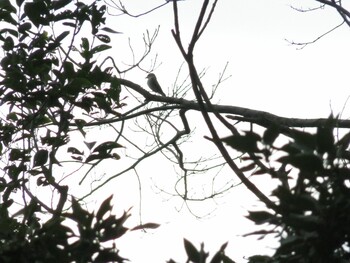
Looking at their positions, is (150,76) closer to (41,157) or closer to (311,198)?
(41,157)

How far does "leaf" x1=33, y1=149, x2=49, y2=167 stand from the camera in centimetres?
263

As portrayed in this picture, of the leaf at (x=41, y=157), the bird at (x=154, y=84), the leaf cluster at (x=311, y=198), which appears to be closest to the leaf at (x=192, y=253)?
the leaf cluster at (x=311, y=198)

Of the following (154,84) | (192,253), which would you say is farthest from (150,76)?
(192,253)

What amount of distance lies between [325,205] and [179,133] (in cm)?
335

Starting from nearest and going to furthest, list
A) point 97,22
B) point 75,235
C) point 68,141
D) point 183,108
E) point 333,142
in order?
point 333,142
point 75,235
point 68,141
point 97,22
point 183,108

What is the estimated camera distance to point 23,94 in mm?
2600

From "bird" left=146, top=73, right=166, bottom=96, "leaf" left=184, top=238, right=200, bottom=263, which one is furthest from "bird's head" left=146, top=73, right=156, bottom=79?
"leaf" left=184, top=238, right=200, bottom=263

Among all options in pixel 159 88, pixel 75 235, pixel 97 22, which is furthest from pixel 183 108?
pixel 75 235

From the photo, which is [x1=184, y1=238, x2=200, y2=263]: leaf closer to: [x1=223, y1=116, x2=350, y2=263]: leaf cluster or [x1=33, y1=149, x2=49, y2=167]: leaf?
[x1=223, y1=116, x2=350, y2=263]: leaf cluster

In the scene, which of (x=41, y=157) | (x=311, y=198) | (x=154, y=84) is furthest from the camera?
(x=154, y=84)

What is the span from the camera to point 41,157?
264 centimetres

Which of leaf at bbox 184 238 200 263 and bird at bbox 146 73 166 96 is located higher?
bird at bbox 146 73 166 96

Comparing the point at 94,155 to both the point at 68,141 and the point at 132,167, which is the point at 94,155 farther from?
the point at 132,167

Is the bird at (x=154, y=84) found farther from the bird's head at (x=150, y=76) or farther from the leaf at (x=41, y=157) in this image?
the leaf at (x=41, y=157)
